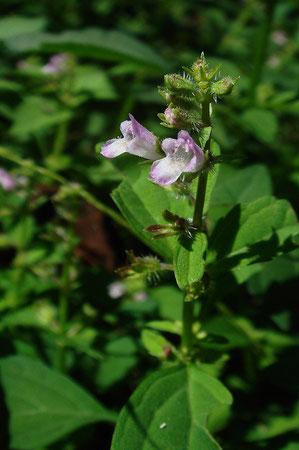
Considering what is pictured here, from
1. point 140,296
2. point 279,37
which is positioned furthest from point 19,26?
point 279,37

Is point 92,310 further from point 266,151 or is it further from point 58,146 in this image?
point 266,151

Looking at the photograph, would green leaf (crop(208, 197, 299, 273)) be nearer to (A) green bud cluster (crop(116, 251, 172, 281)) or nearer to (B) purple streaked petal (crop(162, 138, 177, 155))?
(A) green bud cluster (crop(116, 251, 172, 281))

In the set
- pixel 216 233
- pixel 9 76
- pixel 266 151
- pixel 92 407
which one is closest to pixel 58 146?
pixel 9 76

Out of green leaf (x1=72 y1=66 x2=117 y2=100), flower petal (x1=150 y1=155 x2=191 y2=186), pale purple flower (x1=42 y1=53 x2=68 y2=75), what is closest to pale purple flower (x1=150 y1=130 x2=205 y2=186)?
flower petal (x1=150 y1=155 x2=191 y2=186)

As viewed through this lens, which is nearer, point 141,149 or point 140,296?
point 141,149

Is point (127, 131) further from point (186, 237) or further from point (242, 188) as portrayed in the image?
point (242, 188)
